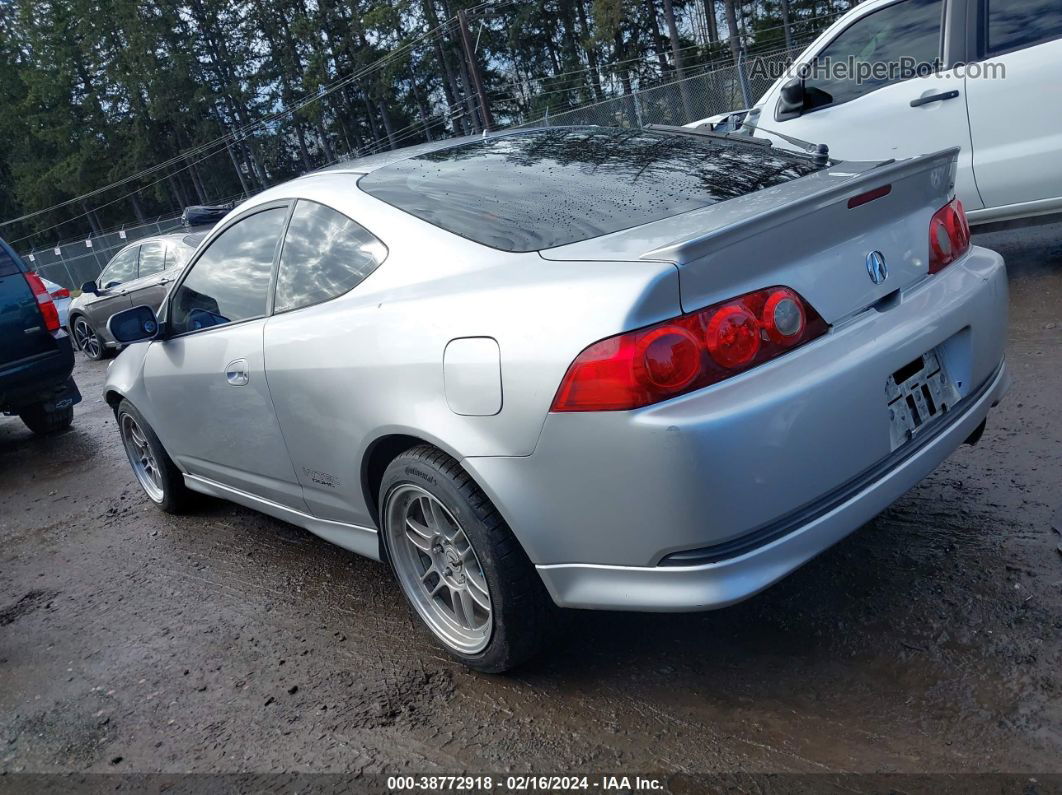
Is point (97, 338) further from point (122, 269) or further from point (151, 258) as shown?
point (151, 258)

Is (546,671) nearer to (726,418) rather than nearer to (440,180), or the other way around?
(726,418)

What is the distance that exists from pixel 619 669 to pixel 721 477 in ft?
2.97

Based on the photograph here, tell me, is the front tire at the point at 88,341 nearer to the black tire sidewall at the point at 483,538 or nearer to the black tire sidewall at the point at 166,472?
the black tire sidewall at the point at 166,472

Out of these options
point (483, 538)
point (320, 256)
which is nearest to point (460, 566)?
point (483, 538)

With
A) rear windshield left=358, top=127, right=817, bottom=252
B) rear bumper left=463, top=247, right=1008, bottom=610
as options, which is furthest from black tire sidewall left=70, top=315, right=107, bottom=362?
rear bumper left=463, top=247, right=1008, bottom=610

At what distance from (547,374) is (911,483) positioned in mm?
1051

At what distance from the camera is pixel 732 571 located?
205 cm

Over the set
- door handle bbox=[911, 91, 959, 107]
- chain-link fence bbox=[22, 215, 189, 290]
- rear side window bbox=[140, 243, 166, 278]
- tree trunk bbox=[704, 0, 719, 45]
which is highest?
tree trunk bbox=[704, 0, 719, 45]

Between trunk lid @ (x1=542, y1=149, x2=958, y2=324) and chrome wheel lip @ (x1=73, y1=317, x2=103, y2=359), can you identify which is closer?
trunk lid @ (x1=542, y1=149, x2=958, y2=324)

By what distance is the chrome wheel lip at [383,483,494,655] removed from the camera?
102 inches

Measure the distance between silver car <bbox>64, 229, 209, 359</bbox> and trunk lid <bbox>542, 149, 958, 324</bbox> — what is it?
9.40 meters

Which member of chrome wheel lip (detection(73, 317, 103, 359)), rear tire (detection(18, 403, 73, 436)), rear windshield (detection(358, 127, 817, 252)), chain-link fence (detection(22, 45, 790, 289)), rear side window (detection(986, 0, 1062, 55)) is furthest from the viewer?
chain-link fence (detection(22, 45, 790, 289))

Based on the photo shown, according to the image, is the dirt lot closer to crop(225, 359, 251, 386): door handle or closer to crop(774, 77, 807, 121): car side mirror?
crop(225, 359, 251, 386): door handle

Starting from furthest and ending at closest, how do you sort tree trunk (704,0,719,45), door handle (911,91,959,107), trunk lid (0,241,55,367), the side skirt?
tree trunk (704,0,719,45)
trunk lid (0,241,55,367)
door handle (911,91,959,107)
the side skirt
